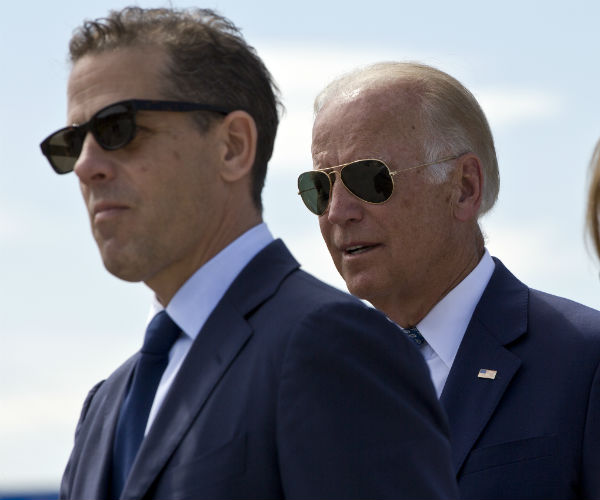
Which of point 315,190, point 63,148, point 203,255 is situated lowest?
point 203,255

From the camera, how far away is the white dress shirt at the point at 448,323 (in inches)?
218

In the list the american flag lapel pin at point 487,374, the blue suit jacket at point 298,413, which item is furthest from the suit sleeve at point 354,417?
the american flag lapel pin at point 487,374

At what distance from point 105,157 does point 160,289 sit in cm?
43

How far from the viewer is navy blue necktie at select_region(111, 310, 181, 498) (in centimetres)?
371

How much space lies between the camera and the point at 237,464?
10.9 ft

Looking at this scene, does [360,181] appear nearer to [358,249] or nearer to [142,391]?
[358,249]

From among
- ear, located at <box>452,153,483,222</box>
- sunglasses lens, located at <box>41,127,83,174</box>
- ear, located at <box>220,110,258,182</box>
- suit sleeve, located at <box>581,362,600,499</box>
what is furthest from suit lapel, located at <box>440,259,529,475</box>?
sunglasses lens, located at <box>41,127,83,174</box>

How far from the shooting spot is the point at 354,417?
3387 mm

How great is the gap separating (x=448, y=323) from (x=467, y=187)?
32.9 inches

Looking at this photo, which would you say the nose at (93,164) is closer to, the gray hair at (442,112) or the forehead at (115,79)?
the forehead at (115,79)

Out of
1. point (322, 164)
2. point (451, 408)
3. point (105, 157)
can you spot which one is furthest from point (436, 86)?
point (105, 157)

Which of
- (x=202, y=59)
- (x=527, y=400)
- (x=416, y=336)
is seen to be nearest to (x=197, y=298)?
(x=202, y=59)

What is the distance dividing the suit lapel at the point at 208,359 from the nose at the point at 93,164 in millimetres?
505

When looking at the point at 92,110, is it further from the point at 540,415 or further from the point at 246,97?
the point at 540,415
